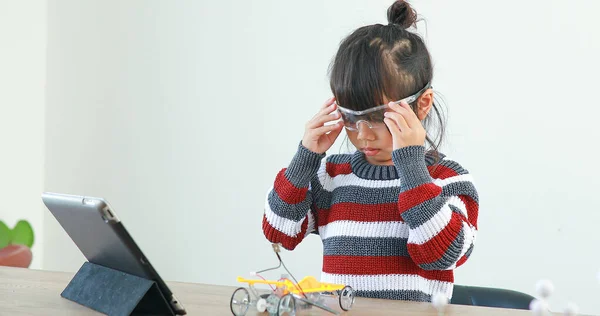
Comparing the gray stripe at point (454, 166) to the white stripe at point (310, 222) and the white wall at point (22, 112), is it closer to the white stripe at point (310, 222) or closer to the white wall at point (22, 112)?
the white stripe at point (310, 222)

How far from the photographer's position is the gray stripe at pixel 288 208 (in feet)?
4.46

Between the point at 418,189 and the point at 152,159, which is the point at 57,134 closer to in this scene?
the point at 152,159

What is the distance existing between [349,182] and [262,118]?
4.75 ft

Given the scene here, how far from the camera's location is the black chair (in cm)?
139

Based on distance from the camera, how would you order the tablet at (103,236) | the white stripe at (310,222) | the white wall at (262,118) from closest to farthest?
the tablet at (103,236), the white stripe at (310,222), the white wall at (262,118)

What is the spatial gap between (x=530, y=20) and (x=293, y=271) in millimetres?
1225

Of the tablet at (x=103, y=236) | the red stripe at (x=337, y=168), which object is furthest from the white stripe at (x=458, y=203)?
the tablet at (x=103, y=236)

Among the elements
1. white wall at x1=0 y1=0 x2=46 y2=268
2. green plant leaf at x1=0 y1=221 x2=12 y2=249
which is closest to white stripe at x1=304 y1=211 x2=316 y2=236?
green plant leaf at x1=0 y1=221 x2=12 y2=249

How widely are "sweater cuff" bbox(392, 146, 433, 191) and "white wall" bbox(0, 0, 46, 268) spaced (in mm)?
2276

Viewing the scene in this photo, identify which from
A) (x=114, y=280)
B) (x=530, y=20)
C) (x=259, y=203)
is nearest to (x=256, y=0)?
(x=259, y=203)

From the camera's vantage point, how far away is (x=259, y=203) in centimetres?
285

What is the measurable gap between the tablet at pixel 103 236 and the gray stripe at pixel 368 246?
47cm

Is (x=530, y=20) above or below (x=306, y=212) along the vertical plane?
above

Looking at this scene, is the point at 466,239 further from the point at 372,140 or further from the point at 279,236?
the point at 279,236
